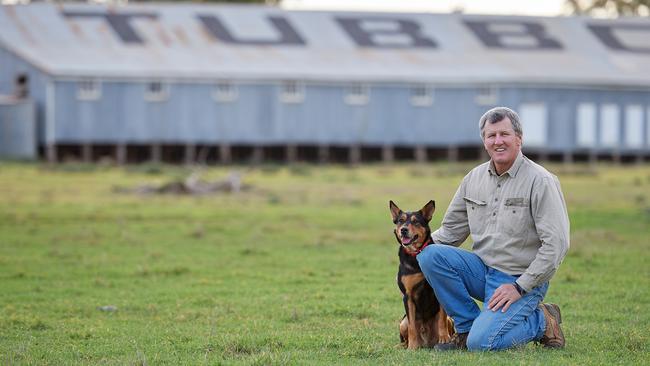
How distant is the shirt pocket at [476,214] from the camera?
963 cm

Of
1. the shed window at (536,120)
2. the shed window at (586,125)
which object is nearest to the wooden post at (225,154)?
the shed window at (536,120)

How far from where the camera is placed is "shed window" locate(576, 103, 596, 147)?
2036 inches

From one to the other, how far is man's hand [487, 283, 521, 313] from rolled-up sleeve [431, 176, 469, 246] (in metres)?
0.77

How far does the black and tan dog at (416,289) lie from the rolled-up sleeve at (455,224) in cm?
34

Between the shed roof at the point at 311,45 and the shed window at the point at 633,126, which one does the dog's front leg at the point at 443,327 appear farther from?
the shed window at the point at 633,126

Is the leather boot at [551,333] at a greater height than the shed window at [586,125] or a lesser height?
lesser

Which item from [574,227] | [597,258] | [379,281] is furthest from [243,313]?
[574,227]

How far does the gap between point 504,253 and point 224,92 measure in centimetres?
4005

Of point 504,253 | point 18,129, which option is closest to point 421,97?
point 18,129

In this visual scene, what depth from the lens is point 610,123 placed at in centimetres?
5200

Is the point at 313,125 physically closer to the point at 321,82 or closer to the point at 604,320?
the point at 321,82

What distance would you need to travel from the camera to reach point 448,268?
9.48 m

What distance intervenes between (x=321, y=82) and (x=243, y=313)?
37.4 metres

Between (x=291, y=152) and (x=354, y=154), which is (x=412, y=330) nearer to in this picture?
(x=291, y=152)
